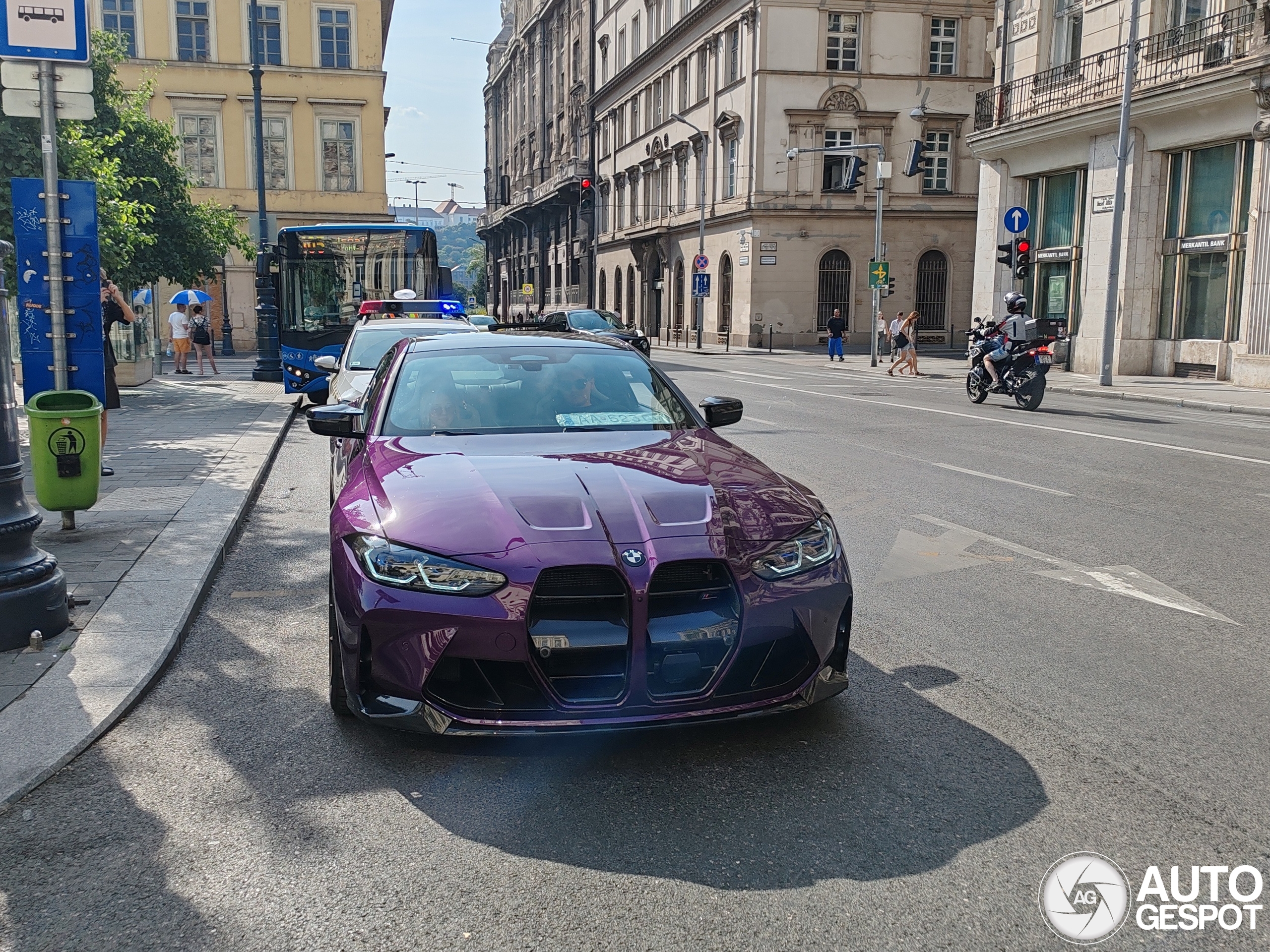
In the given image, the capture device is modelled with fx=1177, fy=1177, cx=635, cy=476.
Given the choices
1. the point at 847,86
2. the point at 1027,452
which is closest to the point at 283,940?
the point at 1027,452

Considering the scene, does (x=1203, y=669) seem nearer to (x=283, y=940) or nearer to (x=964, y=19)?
(x=283, y=940)

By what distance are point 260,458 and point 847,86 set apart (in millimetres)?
40774

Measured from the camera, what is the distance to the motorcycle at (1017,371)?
1839 centimetres

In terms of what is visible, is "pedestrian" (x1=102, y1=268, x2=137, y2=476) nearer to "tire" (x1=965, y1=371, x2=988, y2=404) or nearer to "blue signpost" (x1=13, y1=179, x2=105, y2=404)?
"blue signpost" (x1=13, y1=179, x2=105, y2=404)

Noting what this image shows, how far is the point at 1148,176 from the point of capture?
27156 mm

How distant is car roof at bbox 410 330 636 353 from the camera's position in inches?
237

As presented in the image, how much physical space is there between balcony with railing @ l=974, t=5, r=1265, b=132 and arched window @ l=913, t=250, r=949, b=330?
14858 millimetres

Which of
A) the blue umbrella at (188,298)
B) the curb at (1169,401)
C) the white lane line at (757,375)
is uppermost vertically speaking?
the blue umbrella at (188,298)

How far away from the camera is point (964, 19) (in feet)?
158

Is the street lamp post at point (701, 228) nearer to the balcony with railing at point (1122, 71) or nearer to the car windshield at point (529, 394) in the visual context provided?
the balcony with railing at point (1122, 71)

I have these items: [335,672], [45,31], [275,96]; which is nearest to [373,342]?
[45,31]

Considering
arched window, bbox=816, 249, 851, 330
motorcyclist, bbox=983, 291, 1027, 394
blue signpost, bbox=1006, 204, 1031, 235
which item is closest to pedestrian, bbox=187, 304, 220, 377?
motorcyclist, bbox=983, 291, 1027, 394

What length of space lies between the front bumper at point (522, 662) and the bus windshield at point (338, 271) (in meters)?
19.0

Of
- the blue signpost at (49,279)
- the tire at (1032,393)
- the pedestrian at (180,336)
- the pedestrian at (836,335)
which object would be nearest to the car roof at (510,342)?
the blue signpost at (49,279)
